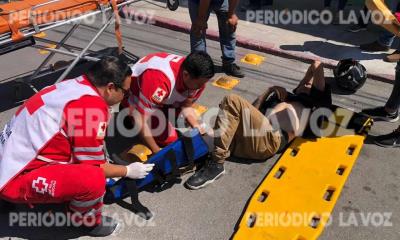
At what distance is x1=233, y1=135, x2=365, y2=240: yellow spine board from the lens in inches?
132

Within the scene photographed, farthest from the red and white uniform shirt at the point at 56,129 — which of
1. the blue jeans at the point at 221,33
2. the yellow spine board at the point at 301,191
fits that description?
the blue jeans at the point at 221,33

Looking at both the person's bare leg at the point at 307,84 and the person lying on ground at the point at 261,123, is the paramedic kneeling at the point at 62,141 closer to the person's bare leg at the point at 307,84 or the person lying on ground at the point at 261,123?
the person lying on ground at the point at 261,123

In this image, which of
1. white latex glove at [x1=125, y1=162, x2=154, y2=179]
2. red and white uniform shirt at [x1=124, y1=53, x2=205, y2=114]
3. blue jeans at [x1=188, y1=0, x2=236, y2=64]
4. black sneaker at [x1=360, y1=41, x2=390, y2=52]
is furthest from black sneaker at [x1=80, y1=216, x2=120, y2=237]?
black sneaker at [x1=360, y1=41, x2=390, y2=52]

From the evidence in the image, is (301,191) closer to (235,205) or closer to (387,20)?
(235,205)

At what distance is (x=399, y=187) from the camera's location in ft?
12.9

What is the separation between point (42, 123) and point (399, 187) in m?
3.23

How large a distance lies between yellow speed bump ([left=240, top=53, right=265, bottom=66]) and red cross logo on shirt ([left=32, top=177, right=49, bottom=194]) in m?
4.11

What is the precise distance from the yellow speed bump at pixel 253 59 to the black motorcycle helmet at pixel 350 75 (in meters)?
1.34

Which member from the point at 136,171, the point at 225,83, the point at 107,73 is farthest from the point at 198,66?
the point at 225,83

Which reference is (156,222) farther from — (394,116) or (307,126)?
(394,116)

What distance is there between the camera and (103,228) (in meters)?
3.37

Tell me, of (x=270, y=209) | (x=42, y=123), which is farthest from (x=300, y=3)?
(x=42, y=123)

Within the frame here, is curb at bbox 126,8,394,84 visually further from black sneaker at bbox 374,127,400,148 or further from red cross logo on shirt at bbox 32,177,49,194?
red cross logo on shirt at bbox 32,177,49,194

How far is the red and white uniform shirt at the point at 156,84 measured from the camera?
11.8 ft
